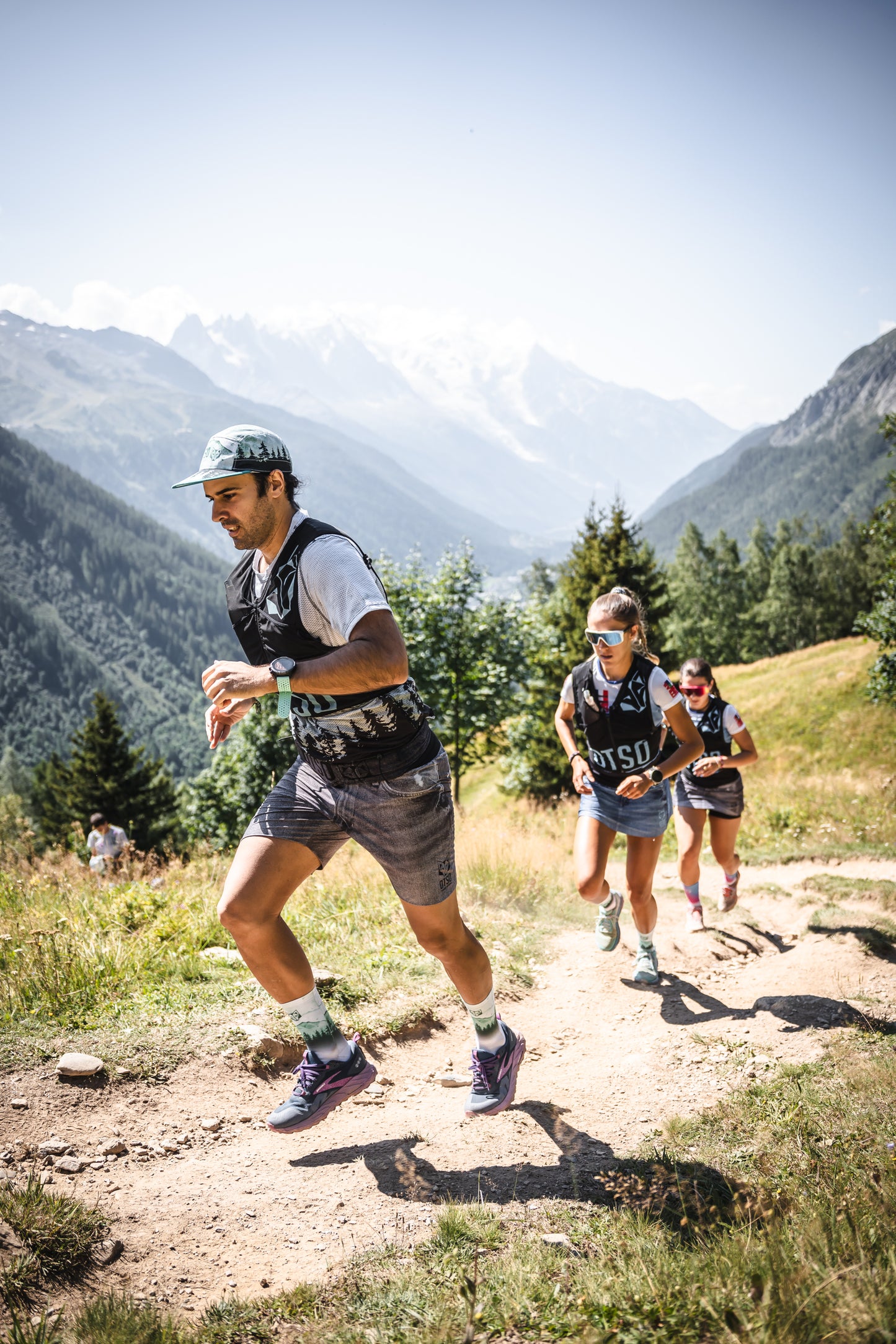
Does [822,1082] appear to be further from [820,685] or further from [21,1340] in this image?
[820,685]

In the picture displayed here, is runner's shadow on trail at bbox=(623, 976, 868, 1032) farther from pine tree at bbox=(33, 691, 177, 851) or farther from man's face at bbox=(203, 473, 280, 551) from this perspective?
pine tree at bbox=(33, 691, 177, 851)

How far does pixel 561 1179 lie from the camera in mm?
3045

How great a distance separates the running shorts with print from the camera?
6566mm

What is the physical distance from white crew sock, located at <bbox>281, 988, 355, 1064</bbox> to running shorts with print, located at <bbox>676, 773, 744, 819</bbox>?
13.5ft

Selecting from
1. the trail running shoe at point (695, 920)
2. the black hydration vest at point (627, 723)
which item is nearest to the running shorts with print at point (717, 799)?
the trail running shoe at point (695, 920)

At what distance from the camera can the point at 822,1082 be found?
356 centimetres

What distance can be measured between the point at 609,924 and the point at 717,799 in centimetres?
197

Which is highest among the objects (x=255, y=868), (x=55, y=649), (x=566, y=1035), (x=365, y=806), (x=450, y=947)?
(x=365, y=806)

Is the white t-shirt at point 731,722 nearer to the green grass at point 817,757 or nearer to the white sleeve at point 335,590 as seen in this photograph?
the green grass at point 817,757

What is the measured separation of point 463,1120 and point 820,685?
24078 millimetres

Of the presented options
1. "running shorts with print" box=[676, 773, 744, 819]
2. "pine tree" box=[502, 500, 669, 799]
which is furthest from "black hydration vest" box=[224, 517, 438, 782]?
"pine tree" box=[502, 500, 669, 799]

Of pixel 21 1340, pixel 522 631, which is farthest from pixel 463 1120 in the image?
pixel 522 631

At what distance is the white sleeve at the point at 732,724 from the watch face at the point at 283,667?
474 centimetres

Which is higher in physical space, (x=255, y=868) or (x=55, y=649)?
(x=255, y=868)
